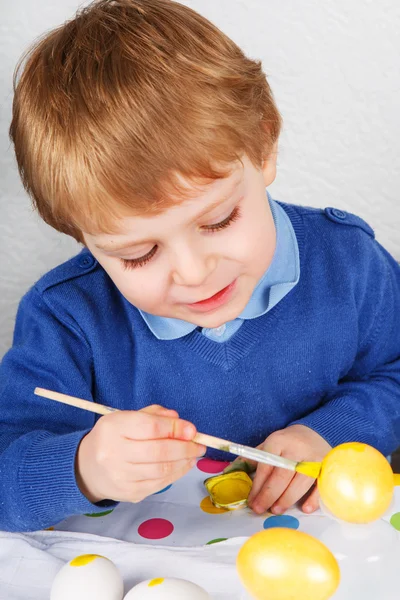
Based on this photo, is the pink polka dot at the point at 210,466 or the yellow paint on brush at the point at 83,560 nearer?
the yellow paint on brush at the point at 83,560

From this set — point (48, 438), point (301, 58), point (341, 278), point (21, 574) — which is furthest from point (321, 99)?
point (21, 574)

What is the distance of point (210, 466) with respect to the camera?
2.74 ft

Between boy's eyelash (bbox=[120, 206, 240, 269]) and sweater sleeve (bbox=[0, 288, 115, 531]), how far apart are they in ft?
0.51

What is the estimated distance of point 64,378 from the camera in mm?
832

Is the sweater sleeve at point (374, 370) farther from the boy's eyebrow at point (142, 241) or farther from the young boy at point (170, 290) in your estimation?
the boy's eyebrow at point (142, 241)

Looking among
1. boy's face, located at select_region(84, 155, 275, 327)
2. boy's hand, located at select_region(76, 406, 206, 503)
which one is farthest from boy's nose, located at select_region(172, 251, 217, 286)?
boy's hand, located at select_region(76, 406, 206, 503)

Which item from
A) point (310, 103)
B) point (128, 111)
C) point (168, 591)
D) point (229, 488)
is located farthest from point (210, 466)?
point (310, 103)

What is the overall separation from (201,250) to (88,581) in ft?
0.88

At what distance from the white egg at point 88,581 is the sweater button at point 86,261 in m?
0.36

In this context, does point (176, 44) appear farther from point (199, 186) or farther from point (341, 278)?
point (341, 278)

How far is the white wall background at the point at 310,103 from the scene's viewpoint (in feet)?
3.49

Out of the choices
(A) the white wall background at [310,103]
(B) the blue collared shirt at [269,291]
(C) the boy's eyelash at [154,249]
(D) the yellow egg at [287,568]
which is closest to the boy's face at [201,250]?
(C) the boy's eyelash at [154,249]

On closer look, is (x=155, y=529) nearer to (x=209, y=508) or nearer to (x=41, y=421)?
(x=209, y=508)

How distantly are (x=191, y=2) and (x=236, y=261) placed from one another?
0.48 metres
